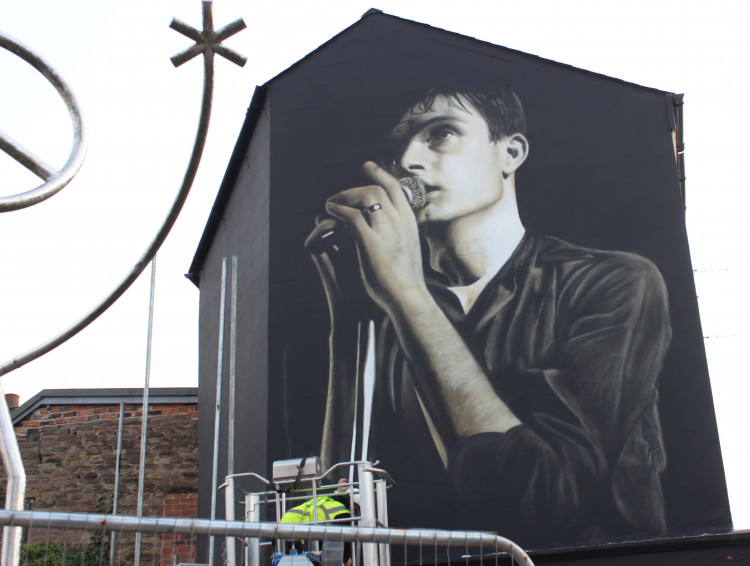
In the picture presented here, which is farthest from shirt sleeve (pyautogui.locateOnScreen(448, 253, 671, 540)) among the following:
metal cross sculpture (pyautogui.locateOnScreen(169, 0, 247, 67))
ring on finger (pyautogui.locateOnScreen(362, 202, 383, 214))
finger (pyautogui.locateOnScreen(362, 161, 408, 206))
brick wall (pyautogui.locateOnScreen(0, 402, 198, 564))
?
metal cross sculpture (pyautogui.locateOnScreen(169, 0, 247, 67))

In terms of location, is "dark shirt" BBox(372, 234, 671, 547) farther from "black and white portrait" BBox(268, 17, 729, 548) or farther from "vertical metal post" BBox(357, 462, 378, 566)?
"vertical metal post" BBox(357, 462, 378, 566)

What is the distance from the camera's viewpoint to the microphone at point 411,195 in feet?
40.2

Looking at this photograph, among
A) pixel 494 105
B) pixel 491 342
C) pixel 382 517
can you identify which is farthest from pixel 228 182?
pixel 382 517

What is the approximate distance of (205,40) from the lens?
512 centimetres

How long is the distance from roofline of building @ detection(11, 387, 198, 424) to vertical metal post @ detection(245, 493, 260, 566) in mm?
8427

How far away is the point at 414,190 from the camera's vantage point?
12.3m

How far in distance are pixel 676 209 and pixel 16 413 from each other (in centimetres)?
1184

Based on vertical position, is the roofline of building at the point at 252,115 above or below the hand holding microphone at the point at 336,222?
above

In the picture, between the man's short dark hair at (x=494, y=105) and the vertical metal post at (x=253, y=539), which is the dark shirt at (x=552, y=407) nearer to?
the man's short dark hair at (x=494, y=105)

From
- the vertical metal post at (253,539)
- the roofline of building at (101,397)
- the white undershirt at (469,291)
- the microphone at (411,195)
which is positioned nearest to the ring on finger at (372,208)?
the microphone at (411,195)

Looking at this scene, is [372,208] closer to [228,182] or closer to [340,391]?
[340,391]

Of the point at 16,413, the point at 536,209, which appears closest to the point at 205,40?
the point at 536,209

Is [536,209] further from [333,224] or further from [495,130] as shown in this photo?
[333,224]

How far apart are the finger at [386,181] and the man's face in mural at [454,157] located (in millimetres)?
268
